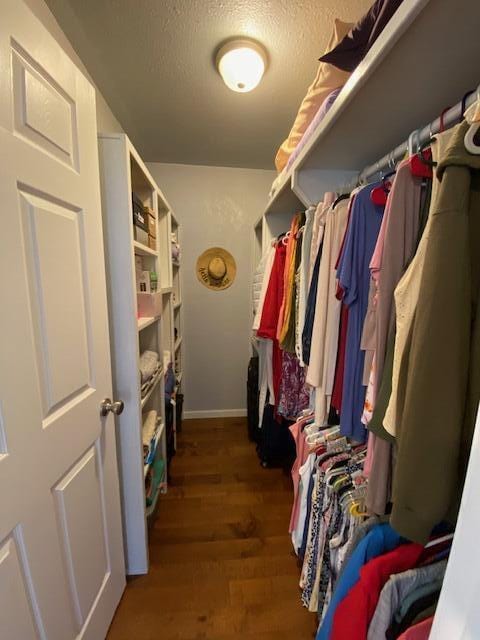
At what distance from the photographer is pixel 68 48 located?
122cm

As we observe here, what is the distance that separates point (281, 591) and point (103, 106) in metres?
2.67

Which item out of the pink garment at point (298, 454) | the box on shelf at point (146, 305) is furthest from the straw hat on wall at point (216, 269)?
the pink garment at point (298, 454)

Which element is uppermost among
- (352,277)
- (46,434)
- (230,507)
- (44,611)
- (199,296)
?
(352,277)

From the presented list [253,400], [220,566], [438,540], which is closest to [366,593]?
[438,540]

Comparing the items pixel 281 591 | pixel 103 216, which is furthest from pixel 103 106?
pixel 281 591

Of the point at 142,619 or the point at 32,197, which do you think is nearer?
the point at 32,197

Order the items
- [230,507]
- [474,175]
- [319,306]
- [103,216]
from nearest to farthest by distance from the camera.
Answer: [474,175] → [319,306] → [103,216] → [230,507]

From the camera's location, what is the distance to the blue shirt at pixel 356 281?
0.79 m

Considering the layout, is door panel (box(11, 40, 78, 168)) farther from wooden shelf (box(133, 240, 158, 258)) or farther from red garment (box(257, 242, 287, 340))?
red garment (box(257, 242, 287, 340))

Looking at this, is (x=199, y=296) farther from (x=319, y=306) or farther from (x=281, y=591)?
(x=281, y=591)

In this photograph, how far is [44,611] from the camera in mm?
767

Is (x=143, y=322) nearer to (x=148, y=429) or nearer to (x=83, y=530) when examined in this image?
(x=148, y=429)

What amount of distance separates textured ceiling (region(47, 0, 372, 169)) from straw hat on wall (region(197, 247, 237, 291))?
948mm

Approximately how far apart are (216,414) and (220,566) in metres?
1.57
